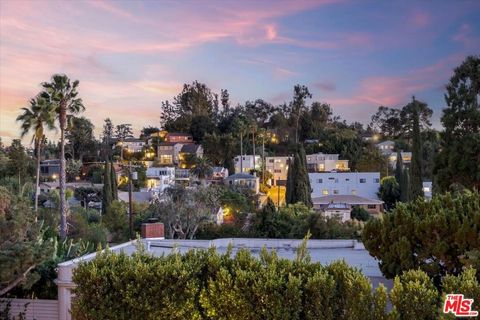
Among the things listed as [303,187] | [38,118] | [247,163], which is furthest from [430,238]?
[247,163]

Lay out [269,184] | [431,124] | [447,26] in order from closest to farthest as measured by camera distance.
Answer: [447,26] → [269,184] → [431,124]

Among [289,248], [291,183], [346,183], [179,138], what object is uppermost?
[179,138]

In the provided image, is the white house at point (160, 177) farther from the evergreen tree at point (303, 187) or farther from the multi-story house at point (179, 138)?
the multi-story house at point (179, 138)

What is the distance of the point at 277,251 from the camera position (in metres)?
13.6

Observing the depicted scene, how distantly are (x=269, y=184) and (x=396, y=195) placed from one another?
22955 millimetres

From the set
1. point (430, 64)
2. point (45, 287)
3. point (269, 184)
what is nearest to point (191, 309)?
point (45, 287)

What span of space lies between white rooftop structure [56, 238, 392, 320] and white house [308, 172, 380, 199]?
42.8m

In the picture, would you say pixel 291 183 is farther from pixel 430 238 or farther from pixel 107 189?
pixel 430 238

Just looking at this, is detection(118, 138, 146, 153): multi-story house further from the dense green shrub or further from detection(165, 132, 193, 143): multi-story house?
the dense green shrub

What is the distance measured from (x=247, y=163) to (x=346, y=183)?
71.9ft

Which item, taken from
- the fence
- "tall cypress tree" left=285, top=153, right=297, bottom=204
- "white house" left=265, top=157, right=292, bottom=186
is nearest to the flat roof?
the fence

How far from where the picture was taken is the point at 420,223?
8.76m

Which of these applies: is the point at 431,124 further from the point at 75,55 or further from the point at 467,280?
the point at 467,280

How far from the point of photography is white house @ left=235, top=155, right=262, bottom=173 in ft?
238
